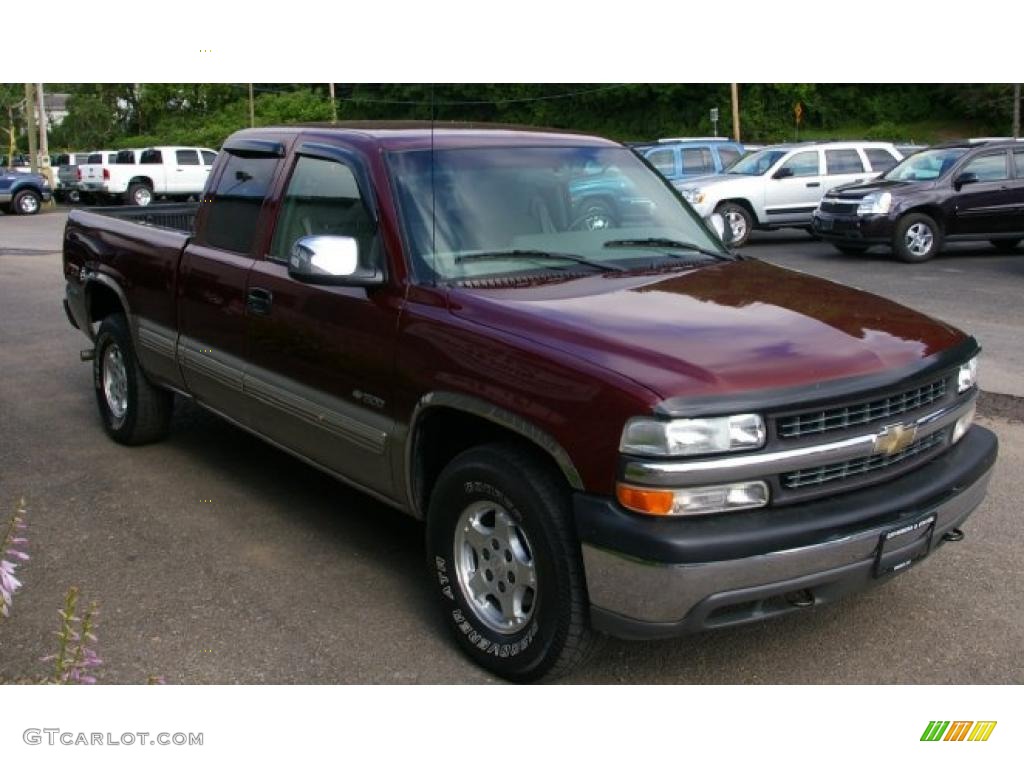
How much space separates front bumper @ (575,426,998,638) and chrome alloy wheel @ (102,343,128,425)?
403 cm

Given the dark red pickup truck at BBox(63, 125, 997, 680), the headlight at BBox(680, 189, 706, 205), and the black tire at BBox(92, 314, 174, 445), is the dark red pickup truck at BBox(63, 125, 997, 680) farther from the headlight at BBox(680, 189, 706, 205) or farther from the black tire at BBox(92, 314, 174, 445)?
the headlight at BBox(680, 189, 706, 205)

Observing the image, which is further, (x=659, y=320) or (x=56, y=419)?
(x=56, y=419)

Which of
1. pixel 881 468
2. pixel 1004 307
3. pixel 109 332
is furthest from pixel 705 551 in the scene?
pixel 1004 307

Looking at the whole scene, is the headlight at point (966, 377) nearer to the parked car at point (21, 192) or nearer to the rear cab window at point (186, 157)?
the parked car at point (21, 192)

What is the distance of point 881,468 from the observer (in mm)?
3539

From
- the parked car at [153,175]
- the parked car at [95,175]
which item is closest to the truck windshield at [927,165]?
the parked car at [153,175]

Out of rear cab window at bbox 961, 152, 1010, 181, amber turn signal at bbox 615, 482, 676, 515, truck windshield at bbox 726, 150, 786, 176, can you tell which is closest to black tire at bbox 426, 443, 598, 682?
amber turn signal at bbox 615, 482, 676, 515

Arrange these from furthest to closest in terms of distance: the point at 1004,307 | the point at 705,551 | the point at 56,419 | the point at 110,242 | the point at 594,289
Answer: the point at 1004,307 < the point at 56,419 < the point at 110,242 < the point at 594,289 < the point at 705,551

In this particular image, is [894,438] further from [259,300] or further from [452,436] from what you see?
[259,300]

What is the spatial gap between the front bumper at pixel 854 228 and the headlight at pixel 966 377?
12488 mm

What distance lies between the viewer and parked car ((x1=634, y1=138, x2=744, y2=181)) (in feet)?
66.8

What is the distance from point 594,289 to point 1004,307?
8.88 meters

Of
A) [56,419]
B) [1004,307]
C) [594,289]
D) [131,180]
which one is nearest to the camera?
[594,289]

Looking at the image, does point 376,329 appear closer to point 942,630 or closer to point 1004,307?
point 942,630
